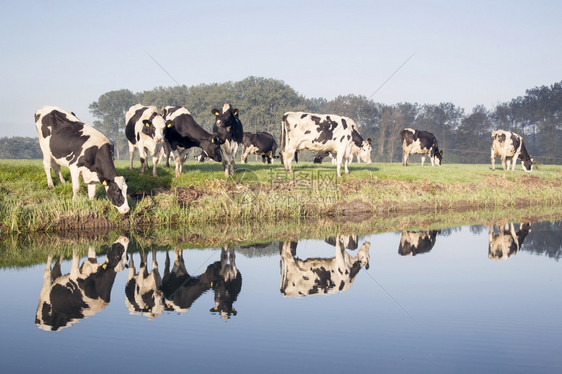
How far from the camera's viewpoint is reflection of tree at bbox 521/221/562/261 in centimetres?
1212

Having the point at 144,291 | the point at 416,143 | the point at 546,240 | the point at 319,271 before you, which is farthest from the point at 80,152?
the point at 416,143

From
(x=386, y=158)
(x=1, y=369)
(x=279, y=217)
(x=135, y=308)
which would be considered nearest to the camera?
(x=1, y=369)

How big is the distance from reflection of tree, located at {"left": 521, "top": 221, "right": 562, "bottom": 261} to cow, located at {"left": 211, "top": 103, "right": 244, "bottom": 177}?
31.2 feet

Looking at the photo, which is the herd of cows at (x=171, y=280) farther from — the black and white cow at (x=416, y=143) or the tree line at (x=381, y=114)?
the tree line at (x=381, y=114)

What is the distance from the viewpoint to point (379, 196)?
60.7 feet

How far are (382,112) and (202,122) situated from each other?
27.0 m

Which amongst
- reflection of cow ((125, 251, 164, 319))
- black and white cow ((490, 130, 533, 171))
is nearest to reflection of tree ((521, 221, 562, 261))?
reflection of cow ((125, 251, 164, 319))

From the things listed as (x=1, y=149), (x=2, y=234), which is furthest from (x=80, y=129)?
(x=1, y=149)

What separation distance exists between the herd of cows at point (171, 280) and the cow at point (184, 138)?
5170 millimetres

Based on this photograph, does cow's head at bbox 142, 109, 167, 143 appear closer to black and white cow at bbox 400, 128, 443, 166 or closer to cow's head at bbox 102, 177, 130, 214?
cow's head at bbox 102, 177, 130, 214

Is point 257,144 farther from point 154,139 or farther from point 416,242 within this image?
point 416,242

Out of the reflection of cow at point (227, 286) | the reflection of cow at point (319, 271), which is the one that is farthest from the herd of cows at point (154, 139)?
the reflection of cow at point (319, 271)

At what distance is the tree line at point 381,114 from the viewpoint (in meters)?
68.8

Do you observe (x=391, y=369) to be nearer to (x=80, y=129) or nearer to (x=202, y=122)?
(x=80, y=129)
